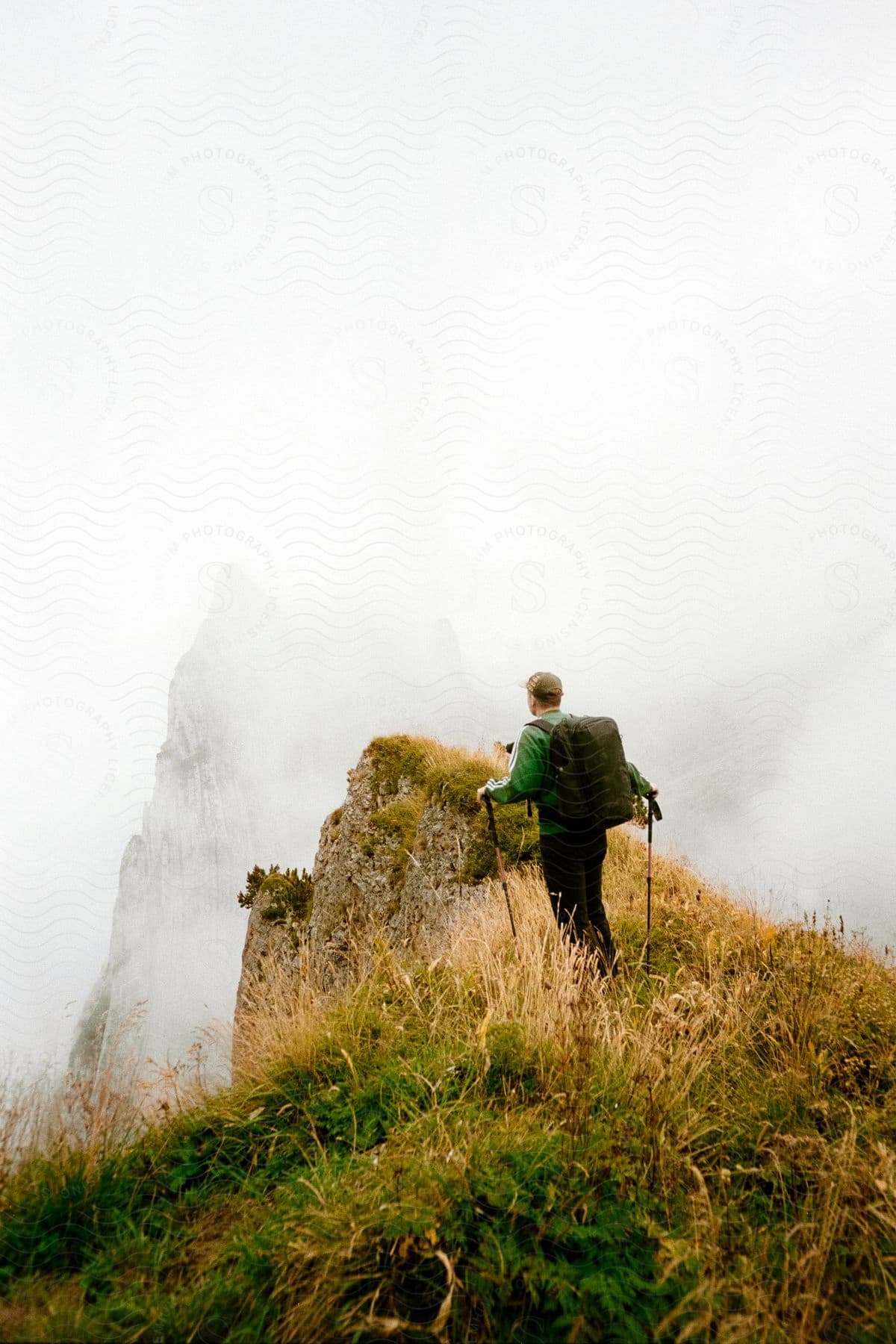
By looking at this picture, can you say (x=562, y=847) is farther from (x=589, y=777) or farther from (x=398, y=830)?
(x=398, y=830)

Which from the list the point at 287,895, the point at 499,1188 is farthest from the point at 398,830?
the point at 499,1188

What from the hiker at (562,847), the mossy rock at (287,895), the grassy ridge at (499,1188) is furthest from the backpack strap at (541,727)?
the mossy rock at (287,895)

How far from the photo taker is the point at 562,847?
4.90 metres

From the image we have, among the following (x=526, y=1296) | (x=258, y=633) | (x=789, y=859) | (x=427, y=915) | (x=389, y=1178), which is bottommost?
(x=526, y=1296)

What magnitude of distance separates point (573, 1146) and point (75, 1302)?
178 cm

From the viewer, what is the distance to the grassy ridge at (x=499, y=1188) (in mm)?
1812

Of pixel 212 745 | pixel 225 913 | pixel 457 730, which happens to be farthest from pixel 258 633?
pixel 457 730

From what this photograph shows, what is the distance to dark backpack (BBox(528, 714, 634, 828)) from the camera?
4.76 metres

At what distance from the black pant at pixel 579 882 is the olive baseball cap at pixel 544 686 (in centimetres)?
125

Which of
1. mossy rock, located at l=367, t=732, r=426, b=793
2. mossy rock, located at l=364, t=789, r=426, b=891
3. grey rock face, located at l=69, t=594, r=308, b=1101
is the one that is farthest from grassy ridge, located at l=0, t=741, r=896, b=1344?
grey rock face, located at l=69, t=594, r=308, b=1101

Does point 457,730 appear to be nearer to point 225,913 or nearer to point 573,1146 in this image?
point 573,1146

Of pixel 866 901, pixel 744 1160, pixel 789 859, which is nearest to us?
pixel 744 1160

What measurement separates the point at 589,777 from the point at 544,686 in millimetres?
1012

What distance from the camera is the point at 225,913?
98.4 meters
